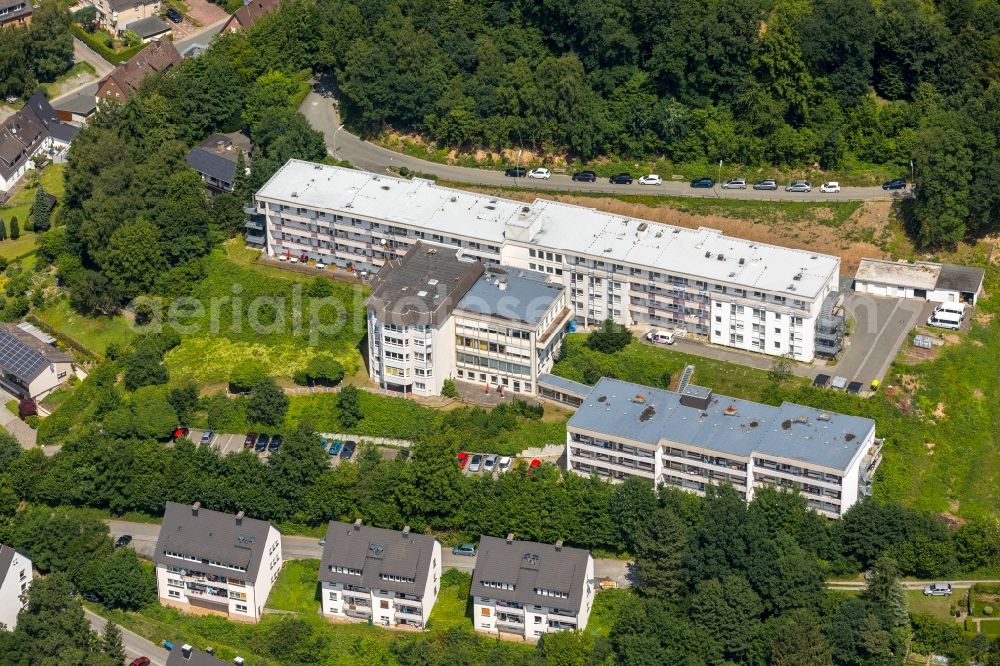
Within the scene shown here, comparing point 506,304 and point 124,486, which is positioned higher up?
point 506,304

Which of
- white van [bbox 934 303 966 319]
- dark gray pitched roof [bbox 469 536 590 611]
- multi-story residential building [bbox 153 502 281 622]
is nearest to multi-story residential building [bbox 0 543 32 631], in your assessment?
multi-story residential building [bbox 153 502 281 622]

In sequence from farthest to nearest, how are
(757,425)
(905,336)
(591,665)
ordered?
(905,336) < (757,425) < (591,665)

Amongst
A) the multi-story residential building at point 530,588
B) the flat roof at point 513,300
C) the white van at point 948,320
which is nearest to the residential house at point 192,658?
the multi-story residential building at point 530,588

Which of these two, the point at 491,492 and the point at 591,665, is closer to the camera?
the point at 591,665

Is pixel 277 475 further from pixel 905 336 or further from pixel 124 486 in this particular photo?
pixel 905 336

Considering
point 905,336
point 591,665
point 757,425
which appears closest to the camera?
point 591,665

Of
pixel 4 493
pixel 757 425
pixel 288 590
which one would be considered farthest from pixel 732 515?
pixel 4 493

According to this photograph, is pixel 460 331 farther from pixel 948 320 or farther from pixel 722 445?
pixel 948 320

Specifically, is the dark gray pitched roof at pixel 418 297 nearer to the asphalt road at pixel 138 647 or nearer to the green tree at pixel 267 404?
the green tree at pixel 267 404
